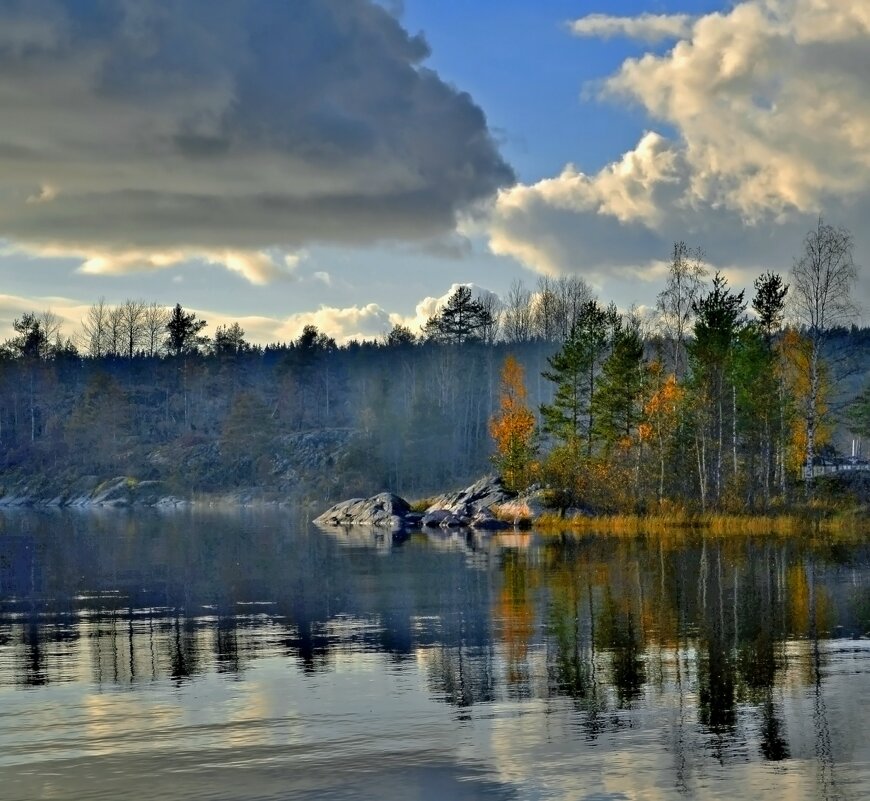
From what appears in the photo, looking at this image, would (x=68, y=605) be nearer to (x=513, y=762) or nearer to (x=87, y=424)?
(x=513, y=762)

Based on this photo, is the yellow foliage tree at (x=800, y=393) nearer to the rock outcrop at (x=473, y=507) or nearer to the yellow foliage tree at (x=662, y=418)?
the yellow foliage tree at (x=662, y=418)

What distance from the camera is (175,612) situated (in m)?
32.1

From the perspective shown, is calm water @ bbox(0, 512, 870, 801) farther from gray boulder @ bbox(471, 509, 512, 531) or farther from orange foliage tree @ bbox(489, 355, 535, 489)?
orange foliage tree @ bbox(489, 355, 535, 489)

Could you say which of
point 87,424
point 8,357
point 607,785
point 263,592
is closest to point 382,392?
point 87,424

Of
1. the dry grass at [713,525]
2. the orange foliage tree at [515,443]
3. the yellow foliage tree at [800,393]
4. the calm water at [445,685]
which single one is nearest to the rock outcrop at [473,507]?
the orange foliage tree at [515,443]

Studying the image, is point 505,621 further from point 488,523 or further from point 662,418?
point 488,523

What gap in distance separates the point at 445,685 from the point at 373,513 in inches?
2805

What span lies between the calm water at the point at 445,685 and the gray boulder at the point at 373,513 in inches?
1785

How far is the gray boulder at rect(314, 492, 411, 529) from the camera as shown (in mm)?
87812

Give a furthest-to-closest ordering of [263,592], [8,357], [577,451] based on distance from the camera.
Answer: [8,357]
[577,451]
[263,592]

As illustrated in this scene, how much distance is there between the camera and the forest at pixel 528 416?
7356 centimetres

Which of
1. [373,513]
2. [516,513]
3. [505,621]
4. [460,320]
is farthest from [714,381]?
[460,320]

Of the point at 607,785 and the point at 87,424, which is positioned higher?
the point at 87,424

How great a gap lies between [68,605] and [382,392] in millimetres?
137687
